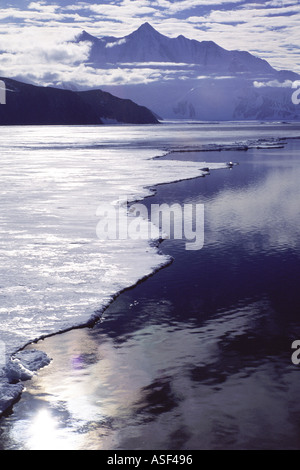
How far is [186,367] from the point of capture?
775 centimetres

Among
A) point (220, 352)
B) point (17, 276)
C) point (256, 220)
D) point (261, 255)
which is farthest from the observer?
point (256, 220)

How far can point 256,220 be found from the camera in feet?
61.8

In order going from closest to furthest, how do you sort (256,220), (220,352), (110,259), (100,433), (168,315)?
(100,433)
(220,352)
(168,315)
(110,259)
(256,220)

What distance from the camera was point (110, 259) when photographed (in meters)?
13.1

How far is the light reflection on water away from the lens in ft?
20.4

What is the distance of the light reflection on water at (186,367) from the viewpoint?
6.21m

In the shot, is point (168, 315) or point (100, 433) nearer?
point (100, 433)

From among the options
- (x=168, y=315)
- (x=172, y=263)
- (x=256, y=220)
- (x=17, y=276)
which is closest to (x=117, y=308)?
(x=168, y=315)
